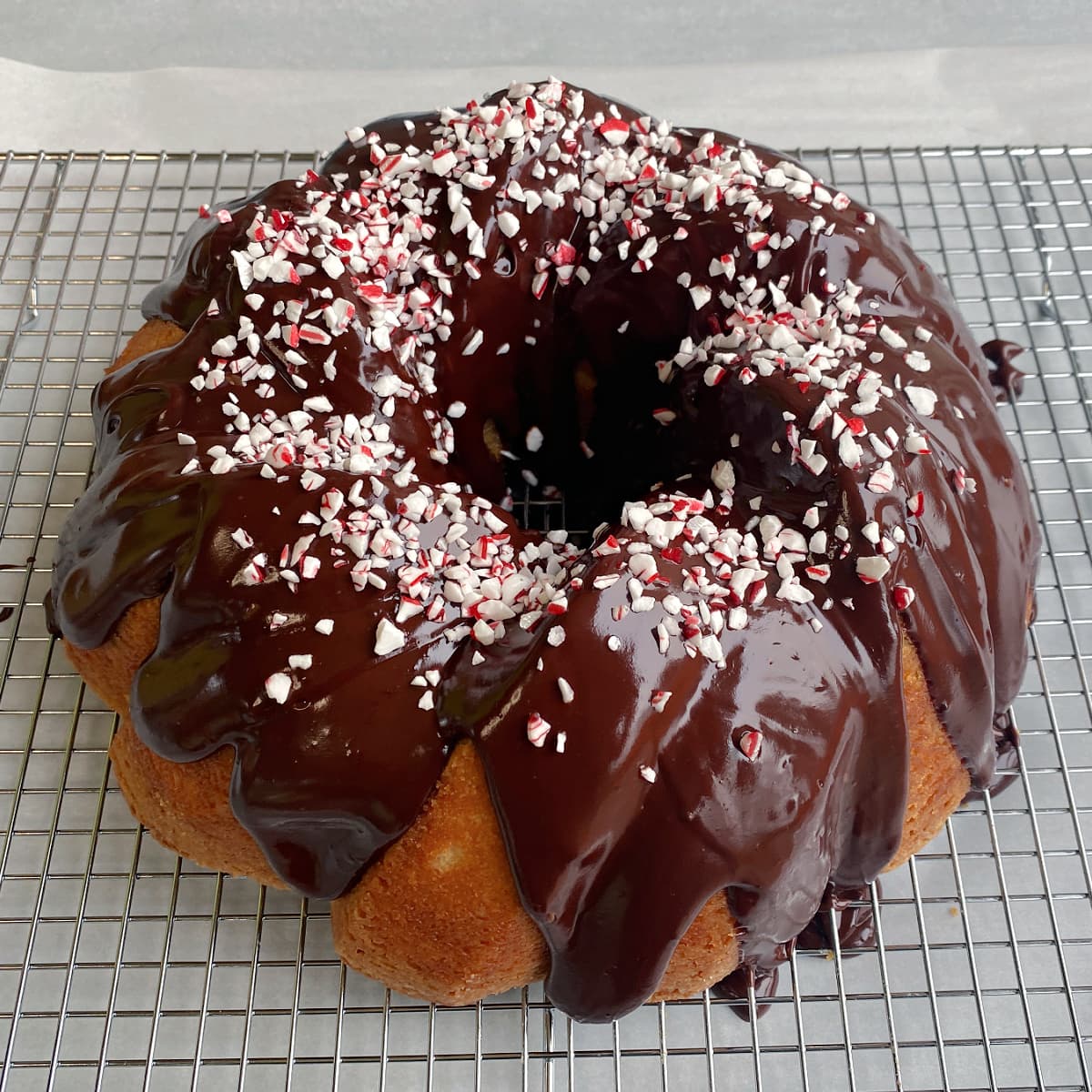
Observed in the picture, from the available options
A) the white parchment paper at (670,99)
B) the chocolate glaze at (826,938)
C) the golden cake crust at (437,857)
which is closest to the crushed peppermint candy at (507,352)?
the golden cake crust at (437,857)

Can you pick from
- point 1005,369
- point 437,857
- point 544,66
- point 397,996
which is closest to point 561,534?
point 437,857

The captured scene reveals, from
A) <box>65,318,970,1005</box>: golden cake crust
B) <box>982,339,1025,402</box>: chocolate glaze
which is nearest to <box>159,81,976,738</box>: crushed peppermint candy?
<box>65,318,970,1005</box>: golden cake crust

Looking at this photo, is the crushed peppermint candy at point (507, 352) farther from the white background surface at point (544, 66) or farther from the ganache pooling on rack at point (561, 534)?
the white background surface at point (544, 66)

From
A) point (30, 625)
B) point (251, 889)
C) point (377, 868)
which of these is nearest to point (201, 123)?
point (30, 625)

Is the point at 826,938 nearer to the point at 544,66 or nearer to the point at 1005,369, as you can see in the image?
the point at 1005,369

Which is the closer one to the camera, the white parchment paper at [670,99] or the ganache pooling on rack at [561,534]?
the ganache pooling on rack at [561,534]

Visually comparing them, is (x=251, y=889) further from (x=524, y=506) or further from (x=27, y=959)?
(x=524, y=506)

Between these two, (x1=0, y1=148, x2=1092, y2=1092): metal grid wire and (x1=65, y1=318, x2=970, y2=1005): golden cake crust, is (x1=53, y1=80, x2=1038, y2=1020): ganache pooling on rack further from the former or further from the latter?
(x1=0, y1=148, x2=1092, y2=1092): metal grid wire
